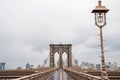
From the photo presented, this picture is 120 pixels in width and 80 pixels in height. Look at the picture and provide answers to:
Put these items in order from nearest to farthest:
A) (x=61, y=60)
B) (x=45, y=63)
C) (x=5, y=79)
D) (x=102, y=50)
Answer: (x=102, y=50) → (x=5, y=79) → (x=45, y=63) → (x=61, y=60)

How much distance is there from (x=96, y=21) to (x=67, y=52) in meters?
113

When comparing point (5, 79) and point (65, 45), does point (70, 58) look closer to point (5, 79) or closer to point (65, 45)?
point (65, 45)

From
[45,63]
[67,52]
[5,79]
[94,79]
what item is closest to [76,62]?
[45,63]

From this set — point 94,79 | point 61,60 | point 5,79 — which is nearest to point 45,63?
point 61,60

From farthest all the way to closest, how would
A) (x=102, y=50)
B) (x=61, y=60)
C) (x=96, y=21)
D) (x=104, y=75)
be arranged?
(x=61, y=60) < (x=96, y=21) < (x=102, y=50) < (x=104, y=75)

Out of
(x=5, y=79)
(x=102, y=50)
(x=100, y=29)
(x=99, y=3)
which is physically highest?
(x=99, y=3)

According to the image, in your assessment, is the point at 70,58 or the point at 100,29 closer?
the point at 100,29

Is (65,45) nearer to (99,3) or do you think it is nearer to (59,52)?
(59,52)

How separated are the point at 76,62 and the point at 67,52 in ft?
72.0

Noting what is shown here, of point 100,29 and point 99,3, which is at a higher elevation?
point 99,3

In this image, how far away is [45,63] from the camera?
97.8 meters

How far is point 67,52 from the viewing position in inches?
4909

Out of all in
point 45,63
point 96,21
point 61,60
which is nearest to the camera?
point 96,21

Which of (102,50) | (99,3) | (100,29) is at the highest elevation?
(99,3)
